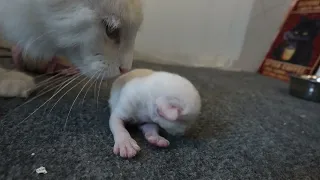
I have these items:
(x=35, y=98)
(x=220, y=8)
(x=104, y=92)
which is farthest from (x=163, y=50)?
(x=35, y=98)

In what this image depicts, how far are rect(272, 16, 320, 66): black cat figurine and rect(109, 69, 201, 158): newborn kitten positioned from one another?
4.39 feet

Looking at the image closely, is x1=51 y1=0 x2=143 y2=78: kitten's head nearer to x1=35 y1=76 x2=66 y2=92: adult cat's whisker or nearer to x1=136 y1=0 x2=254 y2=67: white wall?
x1=35 y1=76 x2=66 y2=92: adult cat's whisker

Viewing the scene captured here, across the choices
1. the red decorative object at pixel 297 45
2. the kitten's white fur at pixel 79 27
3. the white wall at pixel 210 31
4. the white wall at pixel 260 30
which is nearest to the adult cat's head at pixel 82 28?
the kitten's white fur at pixel 79 27

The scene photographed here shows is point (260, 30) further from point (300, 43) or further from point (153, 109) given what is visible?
point (153, 109)

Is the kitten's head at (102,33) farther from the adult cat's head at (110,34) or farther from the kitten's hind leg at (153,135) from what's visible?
the kitten's hind leg at (153,135)

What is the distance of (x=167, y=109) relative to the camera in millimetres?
559

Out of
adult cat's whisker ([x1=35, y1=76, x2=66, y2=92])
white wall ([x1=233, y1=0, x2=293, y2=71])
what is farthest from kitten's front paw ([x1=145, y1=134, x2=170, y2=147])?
white wall ([x1=233, y1=0, x2=293, y2=71])

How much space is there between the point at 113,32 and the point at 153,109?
0.63 ft

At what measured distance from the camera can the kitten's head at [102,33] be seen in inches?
24.1

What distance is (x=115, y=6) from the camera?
62 centimetres

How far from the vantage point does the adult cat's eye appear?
0.64 metres

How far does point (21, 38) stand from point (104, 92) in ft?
0.98

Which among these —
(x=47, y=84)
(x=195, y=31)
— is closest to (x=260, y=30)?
(x=195, y=31)

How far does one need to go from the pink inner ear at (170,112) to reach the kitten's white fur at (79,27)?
0.17 meters
